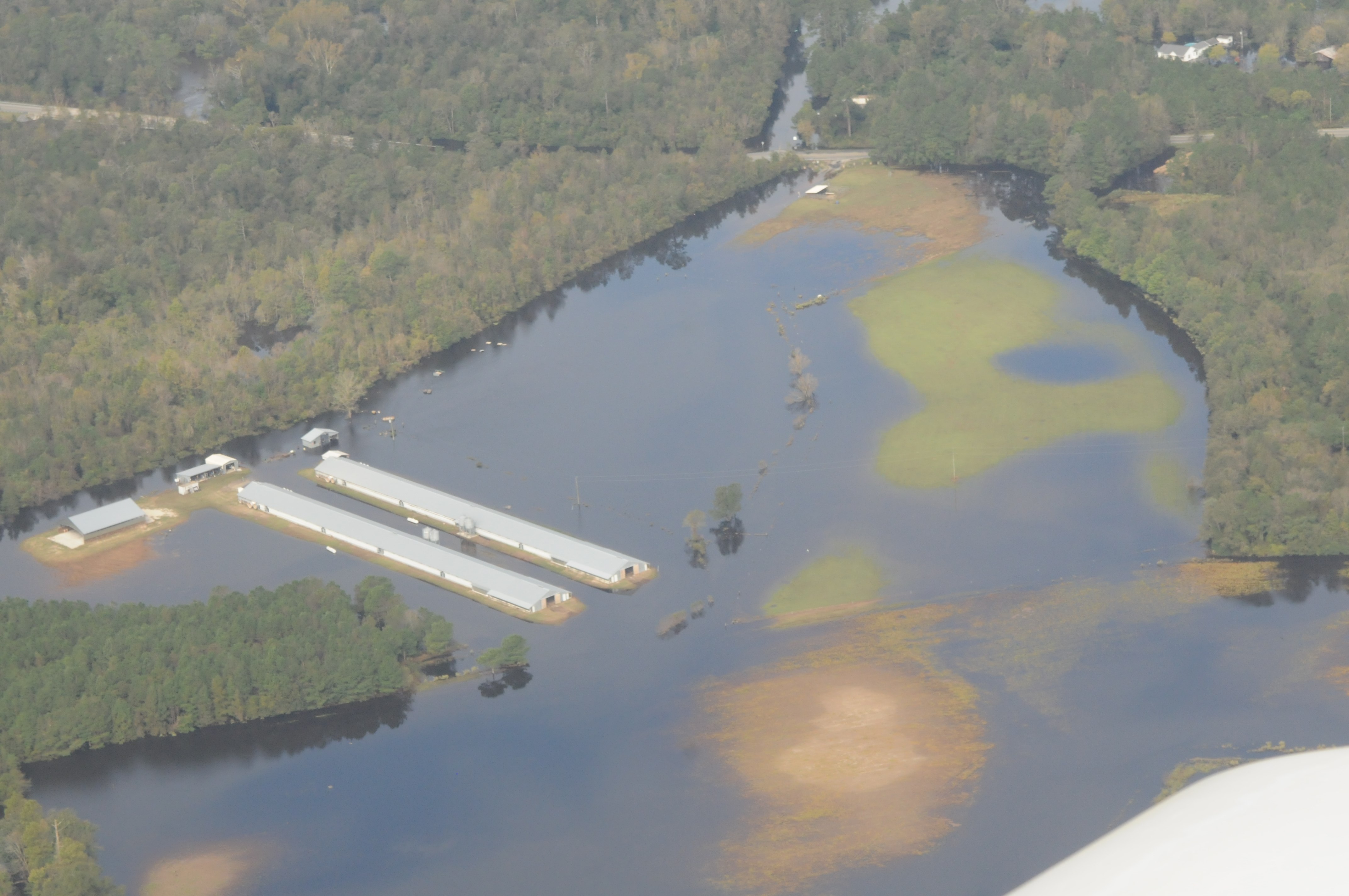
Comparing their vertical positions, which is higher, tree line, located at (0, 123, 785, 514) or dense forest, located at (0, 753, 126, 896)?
tree line, located at (0, 123, 785, 514)

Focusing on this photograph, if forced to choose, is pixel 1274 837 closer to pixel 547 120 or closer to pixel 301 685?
pixel 301 685

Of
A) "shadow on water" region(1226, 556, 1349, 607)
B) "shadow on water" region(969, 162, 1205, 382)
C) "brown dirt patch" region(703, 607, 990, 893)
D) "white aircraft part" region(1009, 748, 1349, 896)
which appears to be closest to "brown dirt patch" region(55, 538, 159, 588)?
"brown dirt patch" region(703, 607, 990, 893)

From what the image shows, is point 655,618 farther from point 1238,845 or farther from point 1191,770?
point 1238,845

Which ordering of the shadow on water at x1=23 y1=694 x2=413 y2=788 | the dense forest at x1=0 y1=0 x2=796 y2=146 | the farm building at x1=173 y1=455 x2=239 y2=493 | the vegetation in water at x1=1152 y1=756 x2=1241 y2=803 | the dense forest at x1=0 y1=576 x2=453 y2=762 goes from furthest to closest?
the dense forest at x1=0 y1=0 x2=796 y2=146
the farm building at x1=173 y1=455 x2=239 y2=493
the dense forest at x1=0 y1=576 x2=453 y2=762
the shadow on water at x1=23 y1=694 x2=413 y2=788
the vegetation in water at x1=1152 y1=756 x2=1241 y2=803

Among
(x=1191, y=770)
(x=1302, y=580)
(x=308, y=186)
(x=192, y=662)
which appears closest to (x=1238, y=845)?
(x=1191, y=770)

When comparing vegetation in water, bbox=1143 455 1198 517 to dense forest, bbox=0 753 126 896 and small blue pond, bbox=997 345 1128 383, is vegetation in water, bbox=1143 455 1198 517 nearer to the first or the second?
small blue pond, bbox=997 345 1128 383

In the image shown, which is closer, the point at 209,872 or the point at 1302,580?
the point at 209,872
